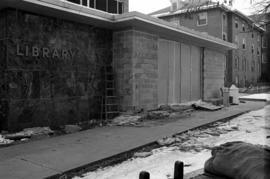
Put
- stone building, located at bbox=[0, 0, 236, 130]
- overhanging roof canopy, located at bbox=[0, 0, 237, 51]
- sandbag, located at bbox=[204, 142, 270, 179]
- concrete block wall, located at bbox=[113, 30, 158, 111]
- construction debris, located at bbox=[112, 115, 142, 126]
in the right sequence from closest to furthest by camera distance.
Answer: sandbag, located at bbox=[204, 142, 270, 179], overhanging roof canopy, located at bbox=[0, 0, 237, 51], stone building, located at bbox=[0, 0, 236, 130], construction debris, located at bbox=[112, 115, 142, 126], concrete block wall, located at bbox=[113, 30, 158, 111]

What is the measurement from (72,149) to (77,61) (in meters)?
4.36

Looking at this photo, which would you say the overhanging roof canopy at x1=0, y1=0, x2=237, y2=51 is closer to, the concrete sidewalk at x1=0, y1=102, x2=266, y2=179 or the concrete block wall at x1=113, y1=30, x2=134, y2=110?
the concrete block wall at x1=113, y1=30, x2=134, y2=110

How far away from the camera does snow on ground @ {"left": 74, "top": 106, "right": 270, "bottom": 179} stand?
201 inches

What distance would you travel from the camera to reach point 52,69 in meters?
9.31

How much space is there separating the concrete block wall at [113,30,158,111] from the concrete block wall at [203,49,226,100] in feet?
18.9

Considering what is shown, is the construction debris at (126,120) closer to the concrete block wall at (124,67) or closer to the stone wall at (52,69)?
the concrete block wall at (124,67)

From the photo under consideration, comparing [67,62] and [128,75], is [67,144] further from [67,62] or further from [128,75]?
[128,75]

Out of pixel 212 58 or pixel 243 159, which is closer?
pixel 243 159

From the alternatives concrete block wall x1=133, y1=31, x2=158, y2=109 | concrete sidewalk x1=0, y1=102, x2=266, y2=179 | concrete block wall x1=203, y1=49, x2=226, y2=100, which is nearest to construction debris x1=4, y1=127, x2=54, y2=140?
concrete sidewalk x1=0, y1=102, x2=266, y2=179

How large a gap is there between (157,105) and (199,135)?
4.51 meters

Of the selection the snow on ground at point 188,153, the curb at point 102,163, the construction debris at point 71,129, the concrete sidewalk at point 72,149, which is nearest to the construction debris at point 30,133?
the construction debris at point 71,129

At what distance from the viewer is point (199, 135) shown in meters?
8.04

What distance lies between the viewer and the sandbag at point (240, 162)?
2583 mm

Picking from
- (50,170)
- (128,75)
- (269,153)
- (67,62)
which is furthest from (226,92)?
(269,153)
